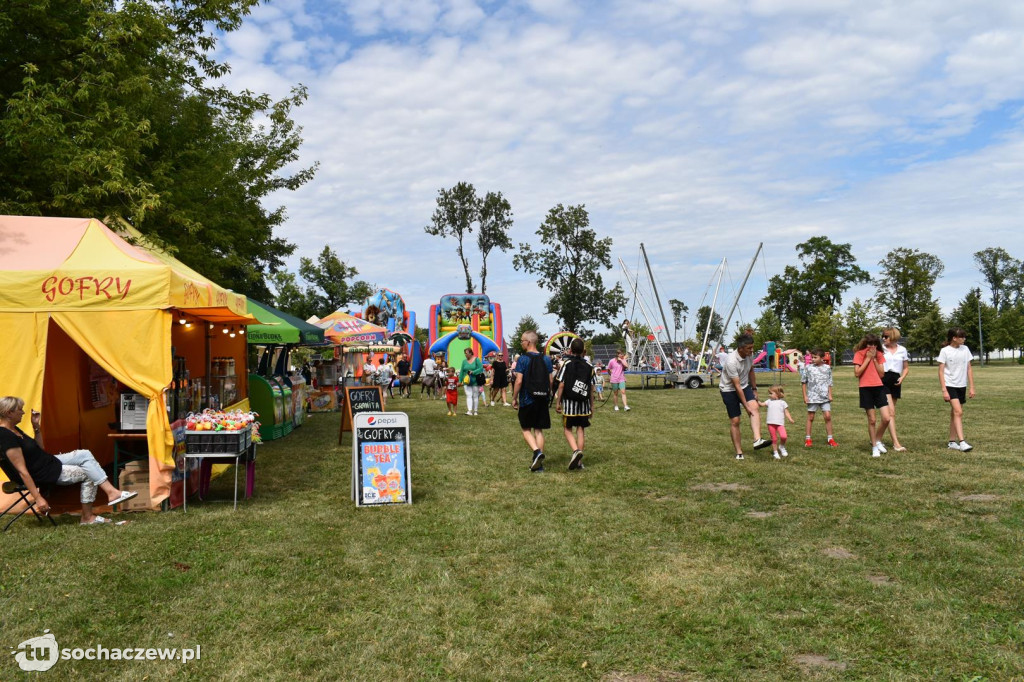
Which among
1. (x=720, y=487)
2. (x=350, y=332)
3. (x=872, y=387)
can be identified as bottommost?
(x=720, y=487)

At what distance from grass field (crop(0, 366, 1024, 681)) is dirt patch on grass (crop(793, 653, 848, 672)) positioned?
1cm

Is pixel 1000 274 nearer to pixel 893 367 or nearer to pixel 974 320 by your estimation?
pixel 974 320

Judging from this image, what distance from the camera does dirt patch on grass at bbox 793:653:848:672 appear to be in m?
3.43

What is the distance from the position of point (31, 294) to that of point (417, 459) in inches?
206

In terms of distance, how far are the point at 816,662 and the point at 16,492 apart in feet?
23.2

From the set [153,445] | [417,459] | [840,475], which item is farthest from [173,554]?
[840,475]

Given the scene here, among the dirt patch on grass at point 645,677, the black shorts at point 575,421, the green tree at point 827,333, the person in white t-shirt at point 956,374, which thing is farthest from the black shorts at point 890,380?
the green tree at point 827,333

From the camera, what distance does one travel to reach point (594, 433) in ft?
42.7

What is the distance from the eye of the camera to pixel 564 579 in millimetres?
4758

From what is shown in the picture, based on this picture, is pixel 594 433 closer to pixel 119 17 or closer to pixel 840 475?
pixel 840 475

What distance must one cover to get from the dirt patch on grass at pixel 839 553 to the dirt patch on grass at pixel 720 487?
7.04 feet

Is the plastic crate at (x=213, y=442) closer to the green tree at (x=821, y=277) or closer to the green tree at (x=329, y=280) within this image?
the green tree at (x=329, y=280)

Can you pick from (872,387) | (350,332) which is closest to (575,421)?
(872,387)

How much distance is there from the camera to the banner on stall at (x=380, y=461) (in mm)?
7172
